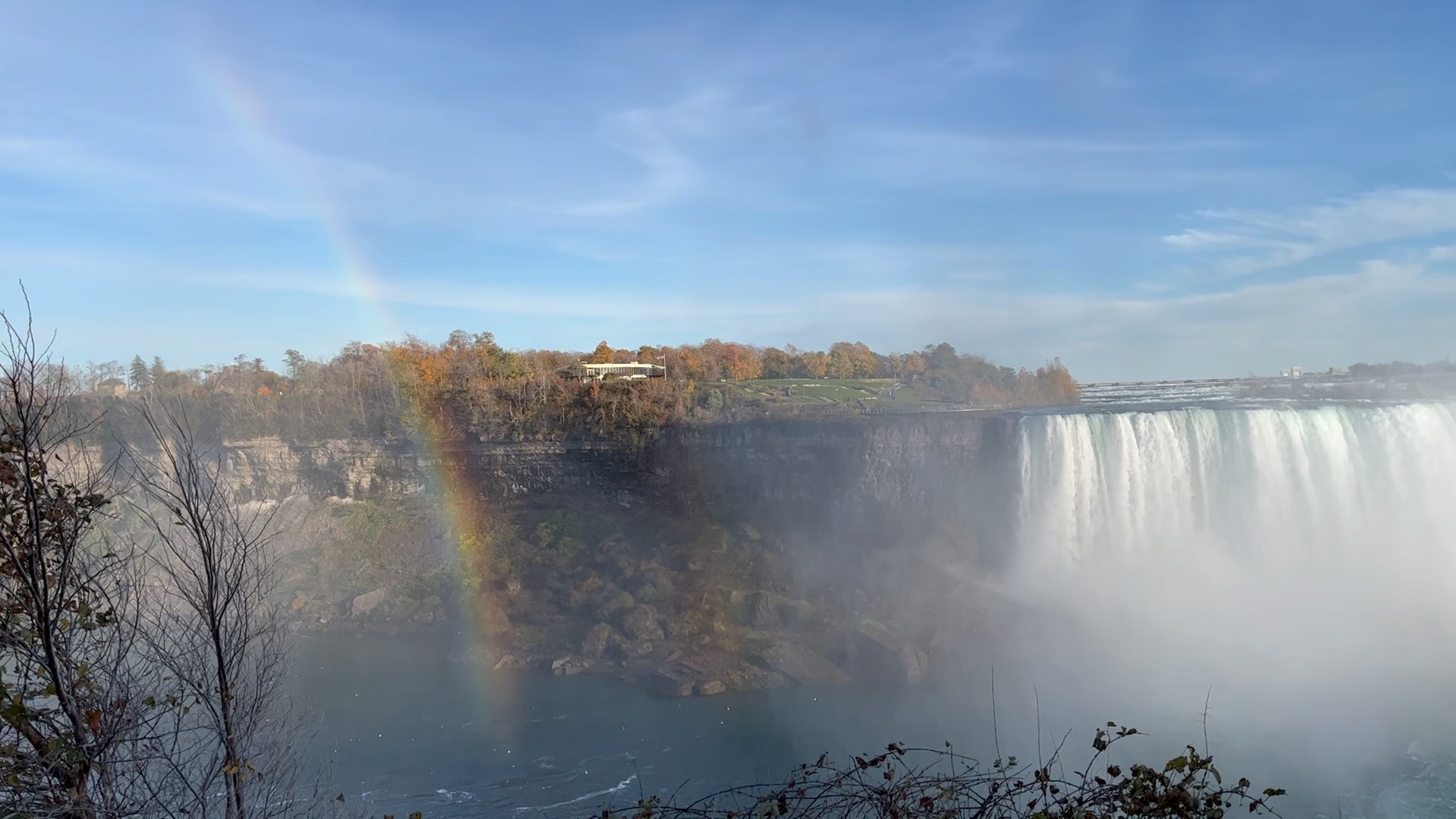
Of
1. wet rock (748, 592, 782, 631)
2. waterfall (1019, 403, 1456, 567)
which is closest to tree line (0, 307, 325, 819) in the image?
wet rock (748, 592, 782, 631)

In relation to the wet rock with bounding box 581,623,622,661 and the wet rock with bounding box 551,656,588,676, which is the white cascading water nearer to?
the wet rock with bounding box 581,623,622,661

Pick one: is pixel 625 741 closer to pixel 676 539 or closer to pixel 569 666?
pixel 569 666

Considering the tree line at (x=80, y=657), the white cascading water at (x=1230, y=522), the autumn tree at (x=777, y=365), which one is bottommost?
the white cascading water at (x=1230, y=522)

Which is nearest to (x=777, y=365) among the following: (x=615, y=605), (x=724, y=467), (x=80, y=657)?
(x=724, y=467)

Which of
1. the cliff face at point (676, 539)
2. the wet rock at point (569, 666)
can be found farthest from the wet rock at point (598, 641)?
the wet rock at point (569, 666)

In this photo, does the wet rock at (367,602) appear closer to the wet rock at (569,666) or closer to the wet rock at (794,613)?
the wet rock at (569,666)

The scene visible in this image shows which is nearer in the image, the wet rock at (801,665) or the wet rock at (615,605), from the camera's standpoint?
the wet rock at (801,665)
